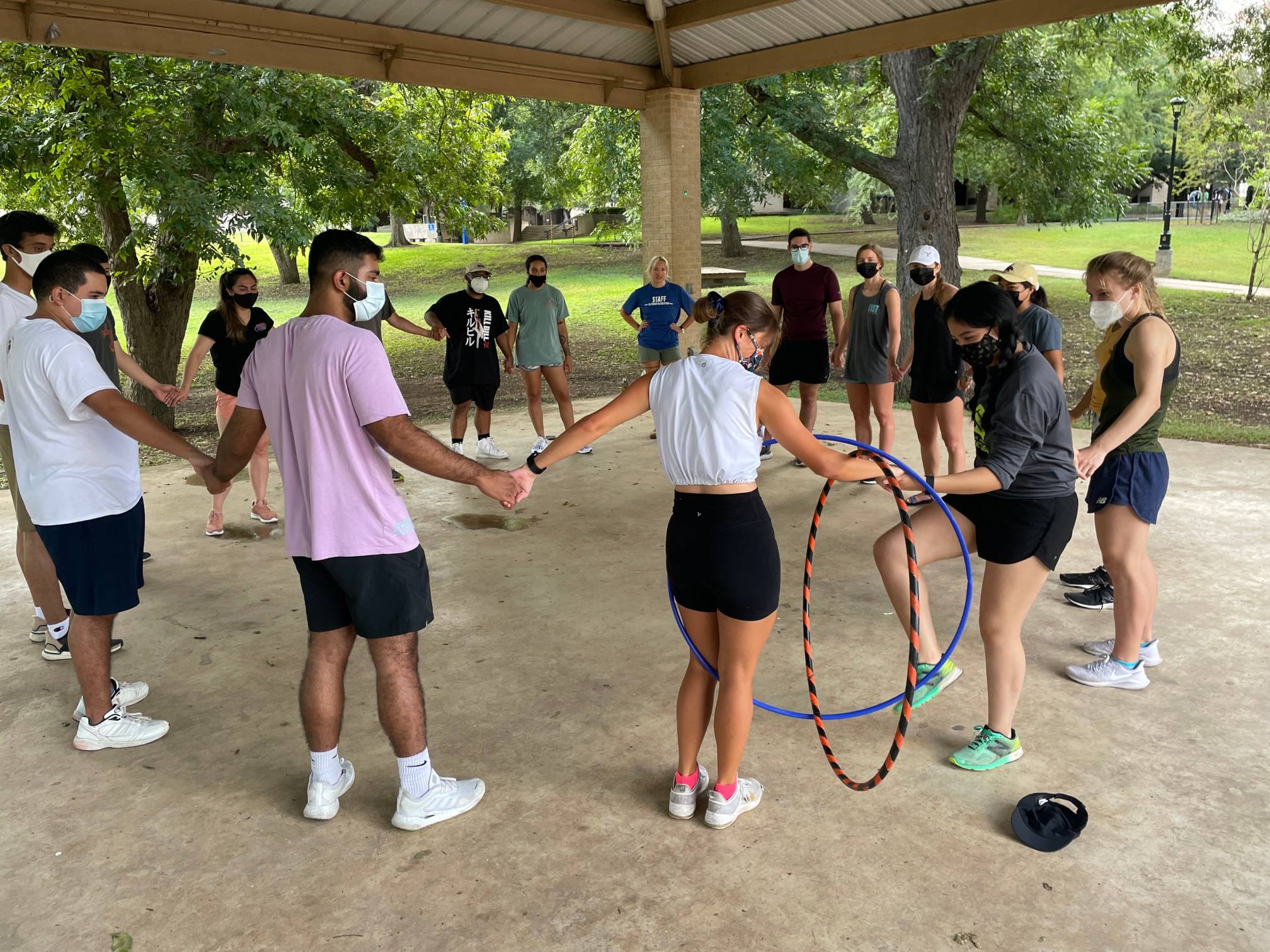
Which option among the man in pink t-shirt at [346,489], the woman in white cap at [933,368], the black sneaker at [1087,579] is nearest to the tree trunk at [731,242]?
the woman in white cap at [933,368]

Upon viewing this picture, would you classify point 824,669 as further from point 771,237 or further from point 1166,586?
point 771,237

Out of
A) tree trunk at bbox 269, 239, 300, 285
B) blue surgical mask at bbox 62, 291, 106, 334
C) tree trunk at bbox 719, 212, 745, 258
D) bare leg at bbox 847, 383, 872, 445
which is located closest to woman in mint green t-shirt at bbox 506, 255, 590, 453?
bare leg at bbox 847, 383, 872, 445

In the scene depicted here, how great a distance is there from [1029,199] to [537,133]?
1769 cm

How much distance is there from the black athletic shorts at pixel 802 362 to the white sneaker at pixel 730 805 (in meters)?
4.86

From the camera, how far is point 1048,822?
3.30 m

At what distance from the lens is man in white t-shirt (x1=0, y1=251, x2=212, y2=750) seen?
374 cm

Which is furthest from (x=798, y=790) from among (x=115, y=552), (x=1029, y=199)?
(x=1029, y=199)

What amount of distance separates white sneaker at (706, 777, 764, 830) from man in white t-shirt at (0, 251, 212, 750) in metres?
2.25

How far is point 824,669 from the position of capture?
466 centimetres

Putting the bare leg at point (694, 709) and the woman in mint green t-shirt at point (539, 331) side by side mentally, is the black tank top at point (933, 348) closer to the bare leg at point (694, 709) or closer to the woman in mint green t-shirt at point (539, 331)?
the woman in mint green t-shirt at point (539, 331)

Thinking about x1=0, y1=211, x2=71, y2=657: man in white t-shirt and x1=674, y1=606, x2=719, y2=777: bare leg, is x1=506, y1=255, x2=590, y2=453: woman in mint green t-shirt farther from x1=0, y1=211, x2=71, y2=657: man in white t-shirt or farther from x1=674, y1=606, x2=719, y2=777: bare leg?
x1=674, y1=606, x2=719, y2=777: bare leg

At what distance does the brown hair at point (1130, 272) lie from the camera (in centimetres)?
423

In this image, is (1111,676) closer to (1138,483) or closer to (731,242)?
(1138,483)

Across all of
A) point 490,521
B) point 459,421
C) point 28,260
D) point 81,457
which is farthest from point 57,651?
point 459,421
